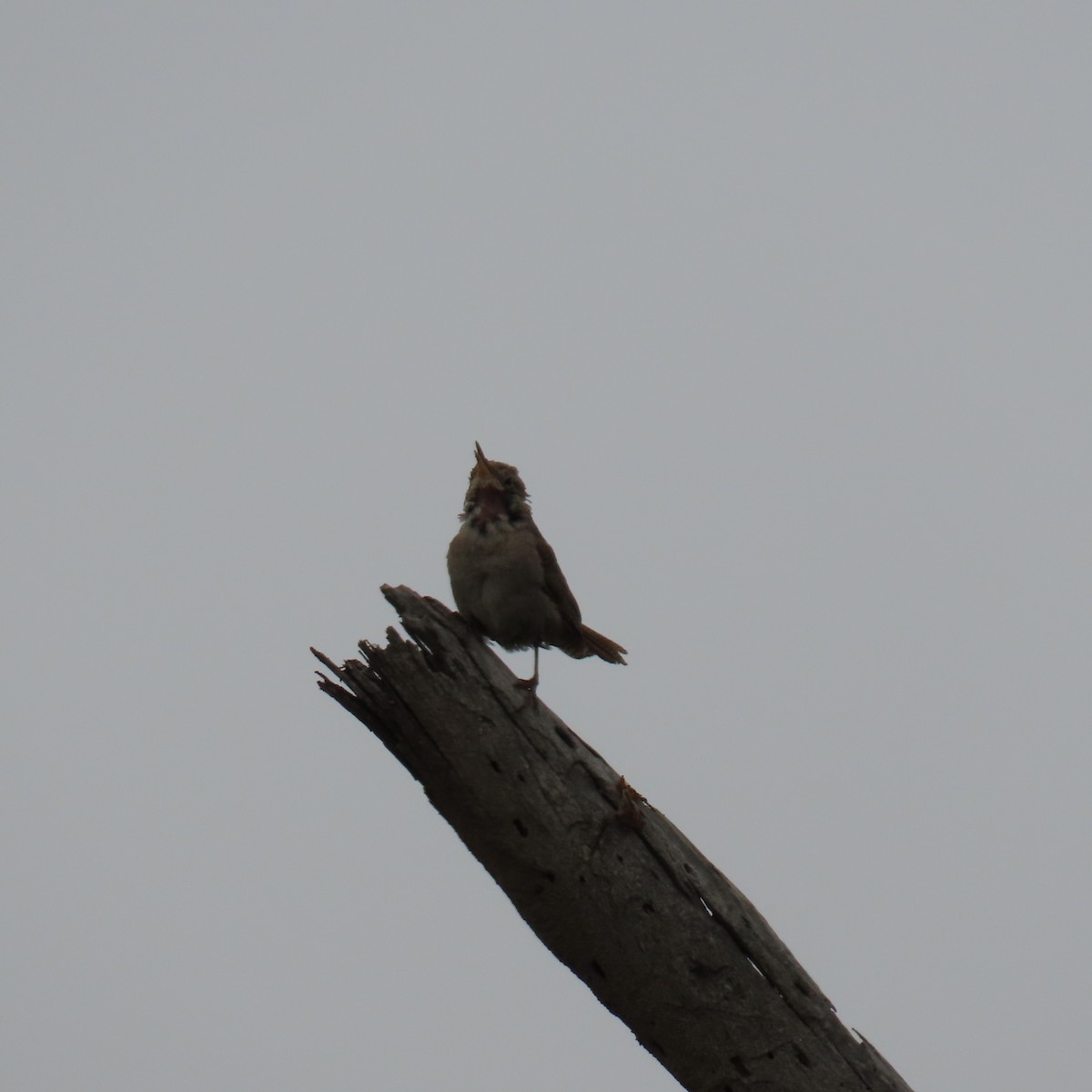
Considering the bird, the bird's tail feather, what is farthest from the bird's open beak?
the bird's tail feather

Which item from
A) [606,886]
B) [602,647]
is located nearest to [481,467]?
[602,647]

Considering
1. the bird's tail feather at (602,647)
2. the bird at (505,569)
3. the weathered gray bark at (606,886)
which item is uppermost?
the bird at (505,569)

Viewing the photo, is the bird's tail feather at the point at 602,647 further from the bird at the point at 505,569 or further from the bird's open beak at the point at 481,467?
the bird's open beak at the point at 481,467

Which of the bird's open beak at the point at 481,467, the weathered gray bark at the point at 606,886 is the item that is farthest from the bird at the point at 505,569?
the weathered gray bark at the point at 606,886

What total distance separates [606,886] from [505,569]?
5.50ft

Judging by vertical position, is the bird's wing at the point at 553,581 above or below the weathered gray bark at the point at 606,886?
above

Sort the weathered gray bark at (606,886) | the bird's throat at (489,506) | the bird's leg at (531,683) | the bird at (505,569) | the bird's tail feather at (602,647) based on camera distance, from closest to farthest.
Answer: the weathered gray bark at (606,886), the bird's leg at (531,683), the bird at (505,569), the bird's throat at (489,506), the bird's tail feather at (602,647)

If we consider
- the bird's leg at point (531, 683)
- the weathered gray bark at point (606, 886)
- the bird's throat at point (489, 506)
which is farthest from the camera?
the bird's throat at point (489, 506)

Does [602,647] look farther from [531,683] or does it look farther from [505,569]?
[531,683]

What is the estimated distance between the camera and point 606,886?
16.1 ft

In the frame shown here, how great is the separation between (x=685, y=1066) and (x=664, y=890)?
26.8 inches

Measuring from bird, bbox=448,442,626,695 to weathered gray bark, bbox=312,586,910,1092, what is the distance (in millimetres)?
895

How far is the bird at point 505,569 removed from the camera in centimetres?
596

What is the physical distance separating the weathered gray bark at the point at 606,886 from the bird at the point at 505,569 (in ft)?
2.94
